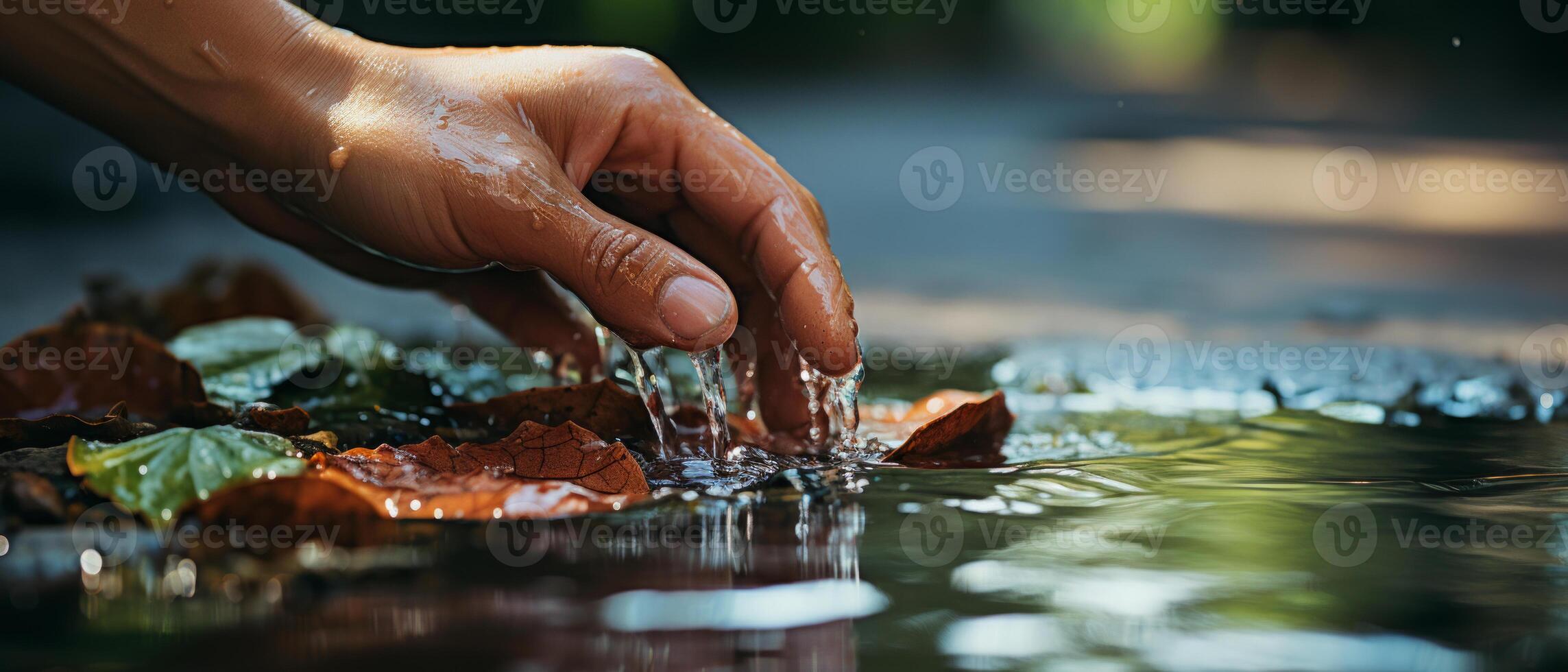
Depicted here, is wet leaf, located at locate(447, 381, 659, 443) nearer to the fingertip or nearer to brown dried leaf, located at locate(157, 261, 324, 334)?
the fingertip

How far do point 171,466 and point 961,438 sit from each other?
2.36ft

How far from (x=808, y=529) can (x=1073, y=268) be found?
2.73 meters

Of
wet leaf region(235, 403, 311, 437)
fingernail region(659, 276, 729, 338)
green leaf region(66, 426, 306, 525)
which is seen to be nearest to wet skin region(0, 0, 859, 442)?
fingernail region(659, 276, 729, 338)

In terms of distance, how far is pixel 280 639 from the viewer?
0.60 meters

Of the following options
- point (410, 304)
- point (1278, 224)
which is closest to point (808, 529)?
point (410, 304)

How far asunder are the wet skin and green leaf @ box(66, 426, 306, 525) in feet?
1.21

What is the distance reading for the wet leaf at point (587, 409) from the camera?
1.14m

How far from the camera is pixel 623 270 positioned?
1104 millimetres

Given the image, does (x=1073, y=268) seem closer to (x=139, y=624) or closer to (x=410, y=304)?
(x=410, y=304)

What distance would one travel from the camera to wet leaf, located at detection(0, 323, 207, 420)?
47.3 inches

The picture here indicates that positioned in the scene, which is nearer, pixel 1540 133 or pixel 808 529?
pixel 808 529

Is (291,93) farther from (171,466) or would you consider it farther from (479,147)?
(171,466)

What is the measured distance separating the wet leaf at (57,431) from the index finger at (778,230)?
63 centimetres

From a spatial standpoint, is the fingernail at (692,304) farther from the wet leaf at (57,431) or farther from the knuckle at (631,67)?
the wet leaf at (57,431)
